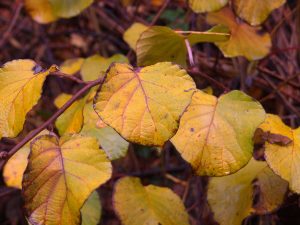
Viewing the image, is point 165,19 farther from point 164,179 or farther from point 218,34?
point 218,34

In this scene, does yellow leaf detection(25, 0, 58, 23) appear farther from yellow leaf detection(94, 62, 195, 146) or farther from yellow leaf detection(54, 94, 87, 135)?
yellow leaf detection(94, 62, 195, 146)

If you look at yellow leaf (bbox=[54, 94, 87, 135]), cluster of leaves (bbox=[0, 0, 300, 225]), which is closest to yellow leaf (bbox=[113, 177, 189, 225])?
cluster of leaves (bbox=[0, 0, 300, 225])

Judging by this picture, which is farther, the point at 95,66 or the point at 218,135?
the point at 95,66

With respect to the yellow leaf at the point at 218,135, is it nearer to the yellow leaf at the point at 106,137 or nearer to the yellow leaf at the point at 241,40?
the yellow leaf at the point at 106,137

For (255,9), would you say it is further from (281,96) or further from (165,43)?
(281,96)

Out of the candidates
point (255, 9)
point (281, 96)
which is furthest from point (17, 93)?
point (281, 96)

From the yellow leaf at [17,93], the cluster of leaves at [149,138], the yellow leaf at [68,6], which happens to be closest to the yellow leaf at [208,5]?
the cluster of leaves at [149,138]
